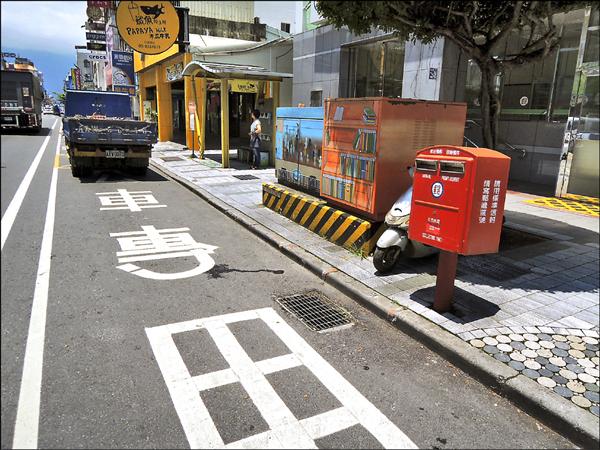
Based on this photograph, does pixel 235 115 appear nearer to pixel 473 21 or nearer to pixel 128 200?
pixel 128 200

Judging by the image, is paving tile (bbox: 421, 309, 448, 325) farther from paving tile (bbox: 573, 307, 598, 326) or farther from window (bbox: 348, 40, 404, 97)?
window (bbox: 348, 40, 404, 97)

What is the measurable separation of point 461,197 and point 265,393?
2.45 metres

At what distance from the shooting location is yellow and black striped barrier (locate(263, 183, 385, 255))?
6.16 m

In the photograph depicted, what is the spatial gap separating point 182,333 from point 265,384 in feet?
3.64

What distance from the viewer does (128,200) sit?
9789 millimetres

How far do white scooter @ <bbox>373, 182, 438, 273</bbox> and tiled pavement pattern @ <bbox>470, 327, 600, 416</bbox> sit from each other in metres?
1.57

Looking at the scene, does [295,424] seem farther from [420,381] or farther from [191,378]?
[420,381]

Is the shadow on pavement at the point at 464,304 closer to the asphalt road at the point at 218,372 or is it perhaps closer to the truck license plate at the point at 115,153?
the asphalt road at the point at 218,372

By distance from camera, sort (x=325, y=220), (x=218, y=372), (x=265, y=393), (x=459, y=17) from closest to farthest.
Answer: (x=265, y=393), (x=218, y=372), (x=459, y=17), (x=325, y=220)

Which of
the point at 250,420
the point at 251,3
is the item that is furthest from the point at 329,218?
the point at 251,3

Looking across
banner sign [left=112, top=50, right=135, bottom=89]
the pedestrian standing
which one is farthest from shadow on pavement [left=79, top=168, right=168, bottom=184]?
banner sign [left=112, top=50, right=135, bottom=89]

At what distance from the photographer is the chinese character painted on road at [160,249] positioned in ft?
18.5

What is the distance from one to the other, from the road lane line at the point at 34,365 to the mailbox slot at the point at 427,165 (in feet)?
12.2

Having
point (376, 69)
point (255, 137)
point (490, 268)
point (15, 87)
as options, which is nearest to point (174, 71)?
point (255, 137)
